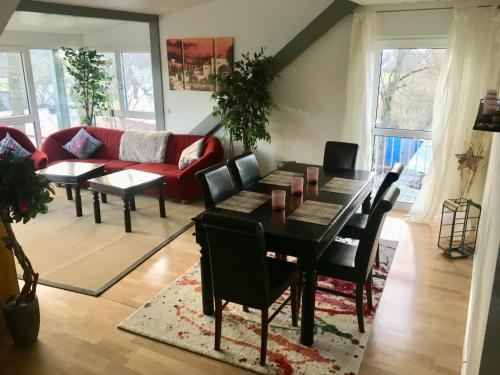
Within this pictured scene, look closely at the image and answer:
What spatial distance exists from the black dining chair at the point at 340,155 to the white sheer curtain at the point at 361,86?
3.26 feet

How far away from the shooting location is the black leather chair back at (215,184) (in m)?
2.86

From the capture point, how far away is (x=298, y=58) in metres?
5.11

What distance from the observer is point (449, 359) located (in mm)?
2430

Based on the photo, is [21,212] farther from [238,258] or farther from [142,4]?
[142,4]

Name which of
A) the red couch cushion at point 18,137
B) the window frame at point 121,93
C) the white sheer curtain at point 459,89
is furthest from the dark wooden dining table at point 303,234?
the window frame at point 121,93

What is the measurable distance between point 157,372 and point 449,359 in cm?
174

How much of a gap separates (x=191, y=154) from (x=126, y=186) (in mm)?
1215

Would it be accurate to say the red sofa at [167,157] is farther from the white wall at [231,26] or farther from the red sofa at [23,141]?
the white wall at [231,26]

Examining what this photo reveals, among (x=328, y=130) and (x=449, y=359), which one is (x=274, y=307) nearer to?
(x=449, y=359)

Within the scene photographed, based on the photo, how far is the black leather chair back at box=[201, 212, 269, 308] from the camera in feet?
6.73

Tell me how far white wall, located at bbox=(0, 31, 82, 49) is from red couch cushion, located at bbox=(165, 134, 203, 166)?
3061mm

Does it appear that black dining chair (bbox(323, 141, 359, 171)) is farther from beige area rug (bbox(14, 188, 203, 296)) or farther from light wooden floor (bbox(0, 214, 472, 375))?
beige area rug (bbox(14, 188, 203, 296))

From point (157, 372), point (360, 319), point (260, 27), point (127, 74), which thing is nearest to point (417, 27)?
point (260, 27)

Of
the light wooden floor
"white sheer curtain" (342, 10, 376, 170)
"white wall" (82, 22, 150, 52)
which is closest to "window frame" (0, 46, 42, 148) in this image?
"white wall" (82, 22, 150, 52)
